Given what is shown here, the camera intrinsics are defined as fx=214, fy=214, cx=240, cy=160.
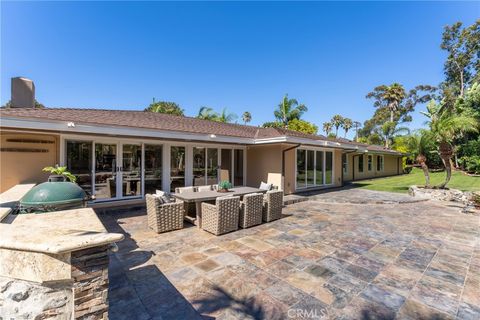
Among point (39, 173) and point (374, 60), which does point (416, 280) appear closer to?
point (39, 173)

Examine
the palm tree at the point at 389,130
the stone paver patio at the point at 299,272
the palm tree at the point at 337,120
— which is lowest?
the stone paver patio at the point at 299,272

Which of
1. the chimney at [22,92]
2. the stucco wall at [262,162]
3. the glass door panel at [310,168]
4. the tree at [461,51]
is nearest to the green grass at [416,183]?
the glass door panel at [310,168]

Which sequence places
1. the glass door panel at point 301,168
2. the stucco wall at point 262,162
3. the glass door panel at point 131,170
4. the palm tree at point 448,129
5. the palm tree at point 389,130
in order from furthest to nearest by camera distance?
the palm tree at point 389,130 → the glass door panel at point 301,168 → the stucco wall at point 262,162 → the palm tree at point 448,129 → the glass door panel at point 131,170

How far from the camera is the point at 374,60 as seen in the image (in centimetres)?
1647

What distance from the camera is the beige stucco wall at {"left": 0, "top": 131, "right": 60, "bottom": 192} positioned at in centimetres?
648

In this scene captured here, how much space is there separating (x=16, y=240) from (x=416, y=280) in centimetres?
526

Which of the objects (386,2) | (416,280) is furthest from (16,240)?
(386,2)

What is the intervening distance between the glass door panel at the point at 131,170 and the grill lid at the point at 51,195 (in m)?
4.30

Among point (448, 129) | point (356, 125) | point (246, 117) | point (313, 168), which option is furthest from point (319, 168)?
point (356, 125)

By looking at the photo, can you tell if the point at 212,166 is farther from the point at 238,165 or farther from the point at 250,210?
the point at 250,210

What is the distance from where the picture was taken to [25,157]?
6.75m

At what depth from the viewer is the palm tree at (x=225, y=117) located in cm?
2714

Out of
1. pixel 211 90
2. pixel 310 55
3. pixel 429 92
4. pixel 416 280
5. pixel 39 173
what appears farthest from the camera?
pixel 429 92

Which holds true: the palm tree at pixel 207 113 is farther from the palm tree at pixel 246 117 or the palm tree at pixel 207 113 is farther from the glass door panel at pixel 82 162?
the glass door panel at pixel 82 162
